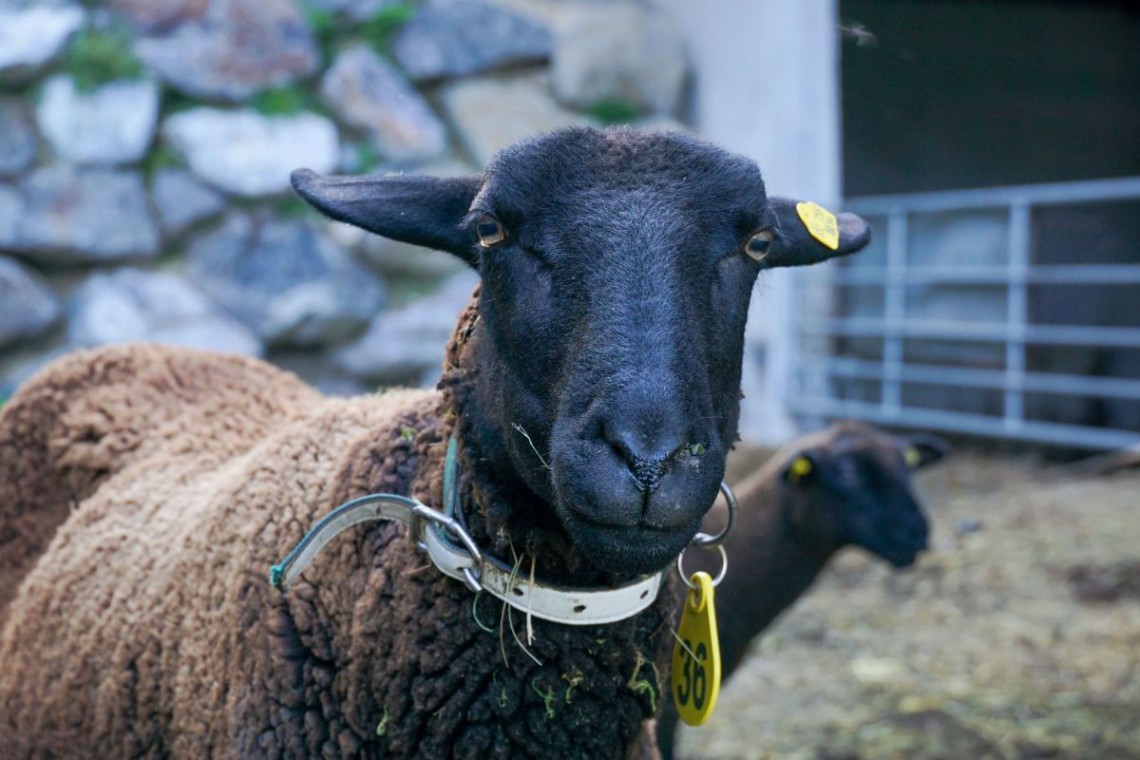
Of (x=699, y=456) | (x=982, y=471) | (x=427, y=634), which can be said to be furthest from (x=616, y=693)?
(x=982, y=471)

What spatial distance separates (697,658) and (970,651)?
148 inches

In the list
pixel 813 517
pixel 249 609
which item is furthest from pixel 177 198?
pixel 249 609

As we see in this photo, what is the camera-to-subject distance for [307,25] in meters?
7.65

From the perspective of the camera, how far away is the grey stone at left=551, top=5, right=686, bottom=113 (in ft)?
27.2

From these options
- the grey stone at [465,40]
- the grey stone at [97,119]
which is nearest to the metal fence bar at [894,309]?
the grey stone at [465,40]

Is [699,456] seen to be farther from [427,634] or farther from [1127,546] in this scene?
[1127,546]

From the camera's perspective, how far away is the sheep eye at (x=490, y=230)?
6.88 feet

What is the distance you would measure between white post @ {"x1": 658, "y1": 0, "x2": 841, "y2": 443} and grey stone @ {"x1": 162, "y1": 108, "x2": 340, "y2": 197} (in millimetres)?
3025

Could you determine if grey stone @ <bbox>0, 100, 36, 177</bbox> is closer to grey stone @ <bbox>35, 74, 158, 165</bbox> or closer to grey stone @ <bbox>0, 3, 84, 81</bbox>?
grey stone @ <bbox>35, 74, 158, 165</bbox>

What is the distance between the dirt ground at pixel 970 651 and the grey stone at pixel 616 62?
389 cm

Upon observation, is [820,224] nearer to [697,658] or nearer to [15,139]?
[697,658]

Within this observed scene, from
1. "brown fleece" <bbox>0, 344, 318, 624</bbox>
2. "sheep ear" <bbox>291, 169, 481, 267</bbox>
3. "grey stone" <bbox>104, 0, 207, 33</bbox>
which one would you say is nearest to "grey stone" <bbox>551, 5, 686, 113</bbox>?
"grey stone" <bbox>104, 0, 207, 33</bbox>

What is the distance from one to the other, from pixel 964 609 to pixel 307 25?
5.86 metres

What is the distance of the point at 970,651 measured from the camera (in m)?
5.61
